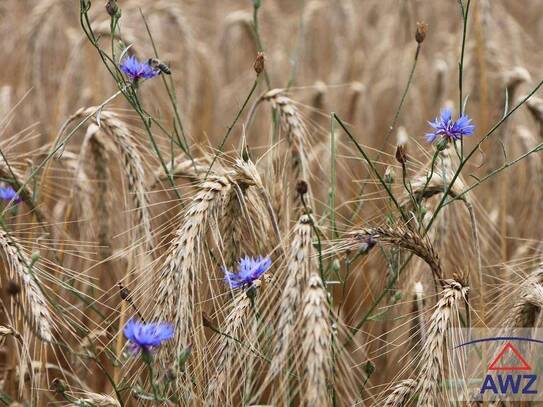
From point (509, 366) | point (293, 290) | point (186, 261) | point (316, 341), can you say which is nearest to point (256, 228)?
point (186, 261)

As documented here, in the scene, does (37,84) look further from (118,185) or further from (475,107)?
(475,107)

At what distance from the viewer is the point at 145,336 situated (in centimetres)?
130

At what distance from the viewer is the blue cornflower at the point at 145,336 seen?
4.23 ft

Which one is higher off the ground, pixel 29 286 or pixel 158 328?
pixel 29 286

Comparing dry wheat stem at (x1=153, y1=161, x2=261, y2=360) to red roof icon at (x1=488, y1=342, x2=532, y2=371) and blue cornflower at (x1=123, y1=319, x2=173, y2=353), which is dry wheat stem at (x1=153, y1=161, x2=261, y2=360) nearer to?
blue cornflower at (x1=123, y1=319, x2=173, y2=353)

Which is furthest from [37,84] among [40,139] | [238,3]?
[238,3]

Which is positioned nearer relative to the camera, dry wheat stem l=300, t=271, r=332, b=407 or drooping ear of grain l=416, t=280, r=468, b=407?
dry wheat stem l=300, t=271, r=332, b=407

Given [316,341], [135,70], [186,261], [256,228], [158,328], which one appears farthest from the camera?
[256,228]

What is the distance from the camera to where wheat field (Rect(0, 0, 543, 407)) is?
1.47 m

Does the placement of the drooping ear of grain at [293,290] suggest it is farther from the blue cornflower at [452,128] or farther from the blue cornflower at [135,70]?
the blue cornflower at [135,70]

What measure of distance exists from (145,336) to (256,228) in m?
0.52

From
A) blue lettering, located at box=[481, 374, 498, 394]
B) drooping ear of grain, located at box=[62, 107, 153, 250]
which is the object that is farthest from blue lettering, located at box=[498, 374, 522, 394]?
drooping ear of grain, located at box=[62, 107, 153, 250]

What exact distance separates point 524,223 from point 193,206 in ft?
5.53

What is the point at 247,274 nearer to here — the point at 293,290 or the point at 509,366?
the point at 293,290
